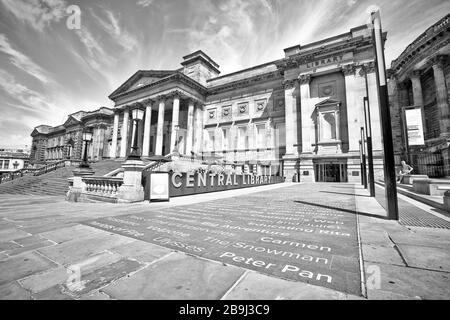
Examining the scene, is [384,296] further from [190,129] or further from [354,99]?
[190,129]

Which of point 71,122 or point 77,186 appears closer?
A: point 77,186

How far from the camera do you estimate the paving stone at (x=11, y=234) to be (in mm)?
3830

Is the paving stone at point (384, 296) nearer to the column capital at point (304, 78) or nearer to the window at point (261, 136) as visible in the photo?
the column capital at point (304, 78)

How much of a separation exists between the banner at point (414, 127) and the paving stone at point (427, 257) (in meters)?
17.9

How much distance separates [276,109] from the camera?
3103 cm

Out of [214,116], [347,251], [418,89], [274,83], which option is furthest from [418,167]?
[347,251]

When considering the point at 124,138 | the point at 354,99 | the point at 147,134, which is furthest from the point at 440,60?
the point at 124,138

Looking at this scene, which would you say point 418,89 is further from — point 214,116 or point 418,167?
point 214,116

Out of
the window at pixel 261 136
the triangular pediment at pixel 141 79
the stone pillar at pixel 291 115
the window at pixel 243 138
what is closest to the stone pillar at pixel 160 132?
the triangular pediment at pixel 141 79

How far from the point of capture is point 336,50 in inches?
983

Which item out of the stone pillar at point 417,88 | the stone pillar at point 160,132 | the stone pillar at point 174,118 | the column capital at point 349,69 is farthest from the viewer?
the stone pillar at point 160,132

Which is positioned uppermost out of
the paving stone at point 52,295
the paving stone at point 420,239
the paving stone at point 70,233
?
the paving stone at point 420,239

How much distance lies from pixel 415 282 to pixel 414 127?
20.1 metres
